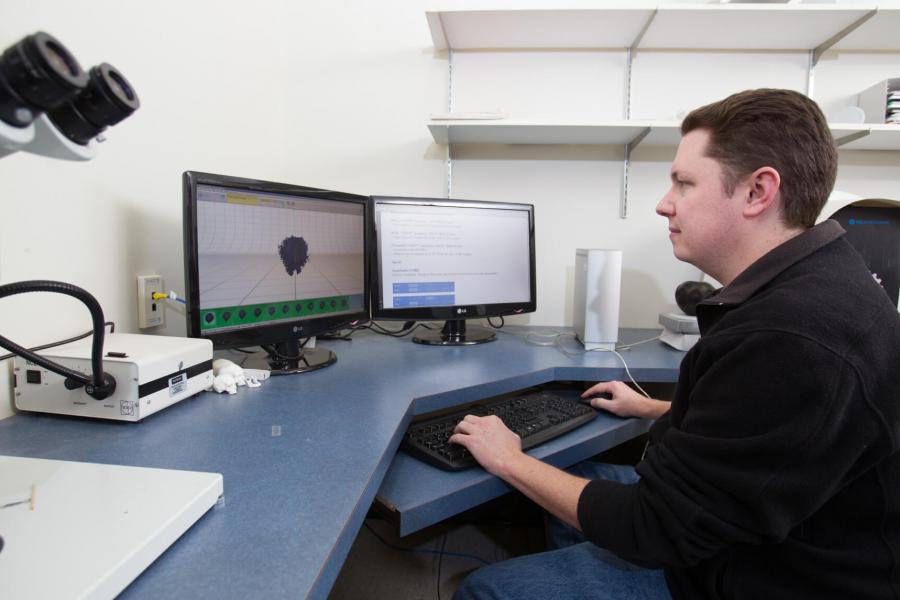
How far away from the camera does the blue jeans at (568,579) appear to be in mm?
840

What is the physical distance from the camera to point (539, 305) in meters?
1.94

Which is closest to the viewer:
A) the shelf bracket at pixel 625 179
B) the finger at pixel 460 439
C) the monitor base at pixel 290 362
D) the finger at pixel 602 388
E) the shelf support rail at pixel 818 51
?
the finger at pixel 460 439

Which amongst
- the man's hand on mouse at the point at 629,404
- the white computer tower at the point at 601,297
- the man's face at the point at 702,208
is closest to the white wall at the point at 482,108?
the white computer tower at the point at 601,297

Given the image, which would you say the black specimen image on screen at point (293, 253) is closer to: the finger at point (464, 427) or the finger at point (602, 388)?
the finger at point (464, 427)

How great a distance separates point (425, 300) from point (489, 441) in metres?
0.65

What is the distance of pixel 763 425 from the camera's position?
2.03 ft

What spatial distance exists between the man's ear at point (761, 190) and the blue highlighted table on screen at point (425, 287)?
2.88 feet

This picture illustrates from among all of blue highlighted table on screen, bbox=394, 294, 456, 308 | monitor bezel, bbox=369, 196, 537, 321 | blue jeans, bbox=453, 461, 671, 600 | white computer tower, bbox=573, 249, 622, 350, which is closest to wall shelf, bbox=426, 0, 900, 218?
monitor bezel, bbox=369, 196, 537, 321

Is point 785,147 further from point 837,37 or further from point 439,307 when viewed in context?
point 837,37

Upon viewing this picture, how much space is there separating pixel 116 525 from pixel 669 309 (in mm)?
1850

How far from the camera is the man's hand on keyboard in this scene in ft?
2.95

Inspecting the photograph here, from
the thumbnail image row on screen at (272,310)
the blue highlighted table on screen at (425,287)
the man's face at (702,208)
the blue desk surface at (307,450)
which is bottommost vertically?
the blue desk surface at (307,450)

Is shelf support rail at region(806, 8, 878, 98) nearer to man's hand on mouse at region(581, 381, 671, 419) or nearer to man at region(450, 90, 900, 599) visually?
man at region(450, 90, 900, 599)

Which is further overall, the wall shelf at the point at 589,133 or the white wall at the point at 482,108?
the white wall at the point at 482,108
